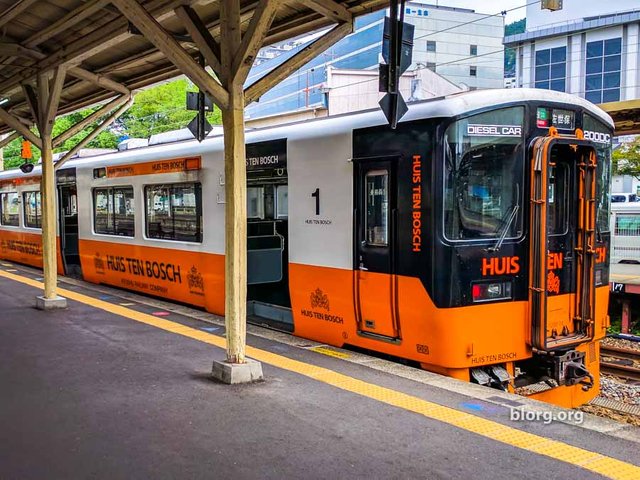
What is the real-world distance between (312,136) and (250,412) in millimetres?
3204

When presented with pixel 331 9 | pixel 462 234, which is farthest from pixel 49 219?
pixel 462 234

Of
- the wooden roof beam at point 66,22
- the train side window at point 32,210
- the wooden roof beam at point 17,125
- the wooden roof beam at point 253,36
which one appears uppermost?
the wooden roof beam at point 66,22

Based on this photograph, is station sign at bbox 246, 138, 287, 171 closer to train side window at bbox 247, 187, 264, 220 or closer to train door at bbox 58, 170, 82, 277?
train side window at bbox 247, 187, 264, 220

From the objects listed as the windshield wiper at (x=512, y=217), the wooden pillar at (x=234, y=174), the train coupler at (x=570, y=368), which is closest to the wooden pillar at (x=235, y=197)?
the wooden pillar at (x=234, y=174)

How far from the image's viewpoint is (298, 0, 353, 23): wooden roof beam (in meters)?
6.09

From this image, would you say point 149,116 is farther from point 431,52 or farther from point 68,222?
point 431,52

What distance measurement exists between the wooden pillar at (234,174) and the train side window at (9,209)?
1221 centimetres

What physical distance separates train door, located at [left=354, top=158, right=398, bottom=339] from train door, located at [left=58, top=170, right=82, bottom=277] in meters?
8.37

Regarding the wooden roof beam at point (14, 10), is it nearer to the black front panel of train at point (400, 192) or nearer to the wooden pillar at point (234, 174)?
the wooden pillar at point (234, 174)

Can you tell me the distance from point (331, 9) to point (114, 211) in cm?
638

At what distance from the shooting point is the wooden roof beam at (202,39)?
550 cm

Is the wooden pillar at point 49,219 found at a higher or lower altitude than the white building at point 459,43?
lower

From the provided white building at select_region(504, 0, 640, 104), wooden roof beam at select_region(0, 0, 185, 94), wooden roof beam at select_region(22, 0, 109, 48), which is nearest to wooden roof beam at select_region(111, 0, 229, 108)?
wooden roof beam at select_region(0, 0, 185, 94)

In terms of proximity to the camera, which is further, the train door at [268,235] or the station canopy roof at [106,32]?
the train door at [268,235]
